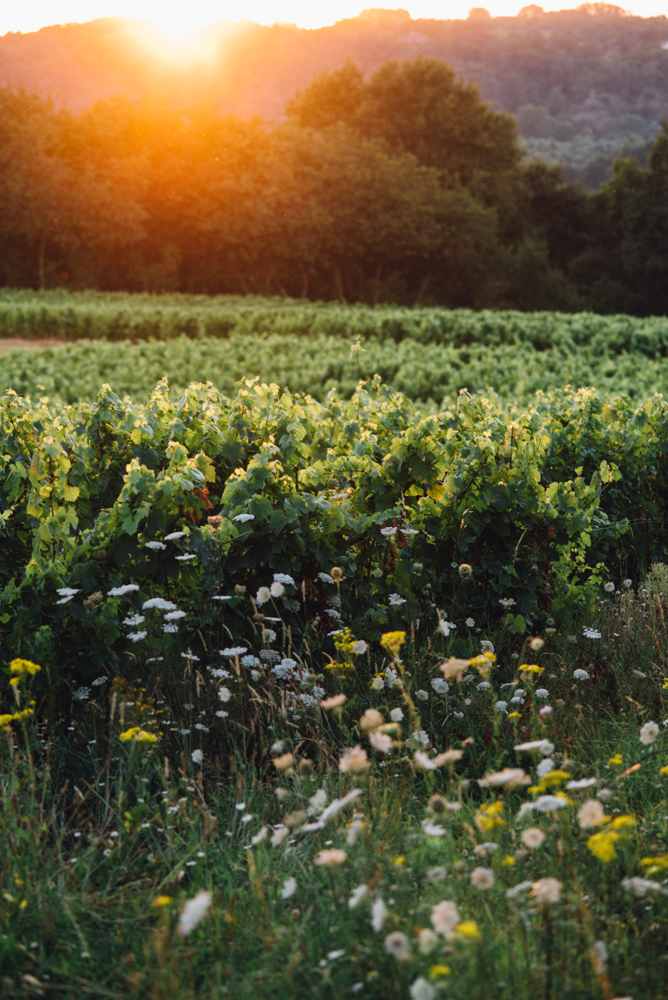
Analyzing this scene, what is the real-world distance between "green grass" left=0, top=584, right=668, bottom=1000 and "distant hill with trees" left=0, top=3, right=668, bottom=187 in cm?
11871

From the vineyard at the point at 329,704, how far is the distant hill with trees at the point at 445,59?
384 ft

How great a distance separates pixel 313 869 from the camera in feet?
8.39

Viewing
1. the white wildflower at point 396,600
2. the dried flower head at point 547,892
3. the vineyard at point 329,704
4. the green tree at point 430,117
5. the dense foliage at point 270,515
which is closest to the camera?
the dried flower head at point 547,892

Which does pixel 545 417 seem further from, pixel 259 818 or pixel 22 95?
pixel 22 95

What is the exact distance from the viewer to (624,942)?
83.2 inches

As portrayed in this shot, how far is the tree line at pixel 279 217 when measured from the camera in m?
48.9

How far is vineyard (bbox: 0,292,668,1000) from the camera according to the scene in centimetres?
212

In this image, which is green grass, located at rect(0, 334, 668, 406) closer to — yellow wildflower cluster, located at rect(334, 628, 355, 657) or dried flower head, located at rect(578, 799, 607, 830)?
yellow wildflower cluster, located at rect(334, 628, 355, 657)

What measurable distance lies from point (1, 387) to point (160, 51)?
137490 mm

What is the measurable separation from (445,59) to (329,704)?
15627cm

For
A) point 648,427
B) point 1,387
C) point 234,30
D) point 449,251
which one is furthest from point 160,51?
point 648,427

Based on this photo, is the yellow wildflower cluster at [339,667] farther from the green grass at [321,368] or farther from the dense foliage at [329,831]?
the green grass at [321,368]

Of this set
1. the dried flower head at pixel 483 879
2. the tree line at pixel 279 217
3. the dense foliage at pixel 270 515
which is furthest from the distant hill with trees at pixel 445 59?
the dried flower head at pixel 483 879

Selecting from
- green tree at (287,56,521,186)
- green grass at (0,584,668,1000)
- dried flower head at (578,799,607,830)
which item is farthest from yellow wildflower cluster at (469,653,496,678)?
green tree at (287,56,521,186)
